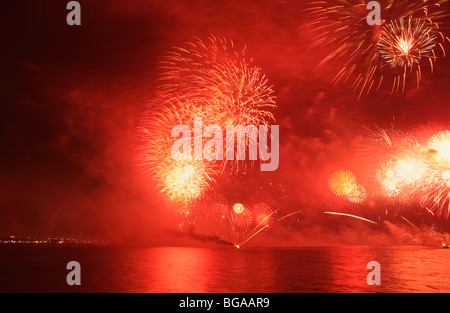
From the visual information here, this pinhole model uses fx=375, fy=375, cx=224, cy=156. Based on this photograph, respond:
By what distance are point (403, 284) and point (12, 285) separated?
4810 cm
